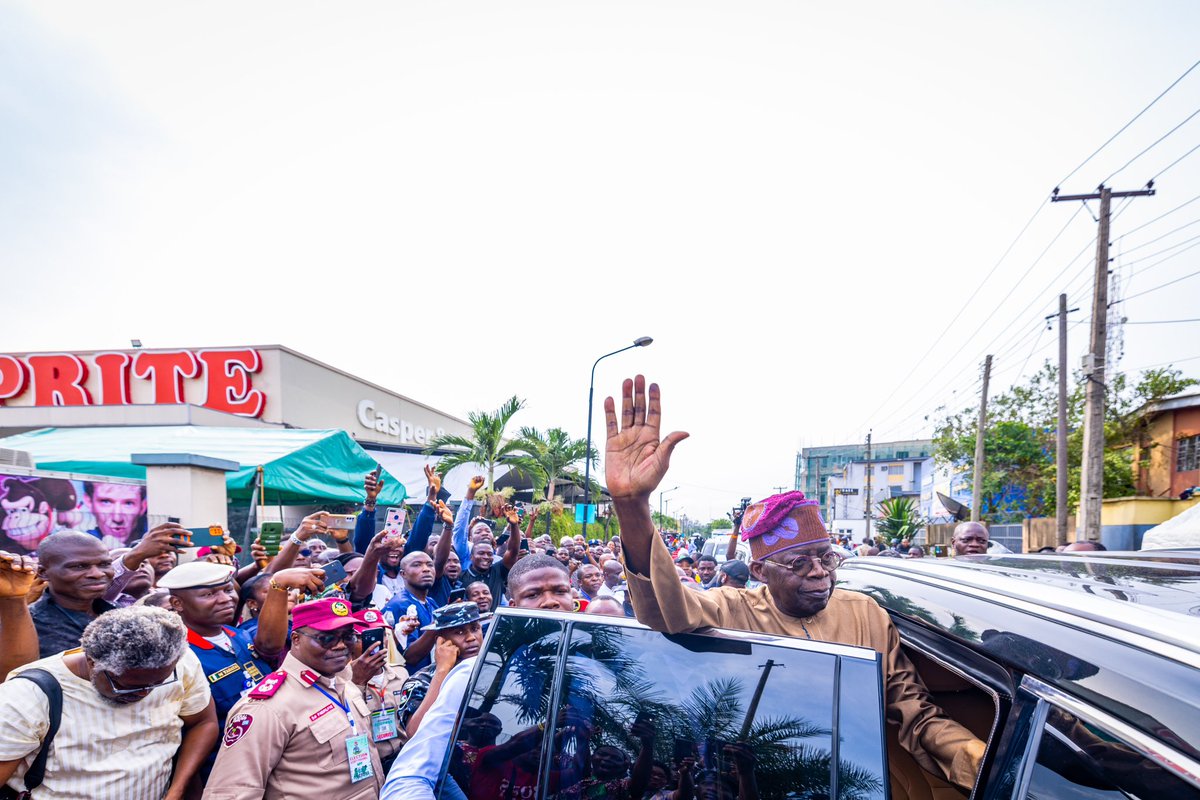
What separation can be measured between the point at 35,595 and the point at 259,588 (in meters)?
1.29

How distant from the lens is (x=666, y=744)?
6.14 ft

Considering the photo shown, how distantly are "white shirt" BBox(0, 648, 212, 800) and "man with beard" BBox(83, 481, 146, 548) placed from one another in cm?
620

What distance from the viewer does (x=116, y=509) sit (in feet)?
27.3

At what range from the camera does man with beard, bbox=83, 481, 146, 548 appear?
26.2ft

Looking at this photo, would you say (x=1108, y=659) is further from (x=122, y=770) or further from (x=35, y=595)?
(x=35, y=595)

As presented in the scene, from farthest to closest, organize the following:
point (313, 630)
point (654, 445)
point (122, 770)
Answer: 1. point (313, 630)
2. point (122, 770)
3. point (654, 445)

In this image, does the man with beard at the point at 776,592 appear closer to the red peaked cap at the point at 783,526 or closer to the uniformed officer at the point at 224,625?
the red peaked cap at the point at 783,526

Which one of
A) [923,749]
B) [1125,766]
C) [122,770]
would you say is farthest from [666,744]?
[122,770]

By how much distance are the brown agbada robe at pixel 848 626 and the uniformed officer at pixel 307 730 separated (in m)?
1.53

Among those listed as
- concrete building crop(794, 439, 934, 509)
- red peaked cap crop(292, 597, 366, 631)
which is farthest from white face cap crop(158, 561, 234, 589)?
concrete building crop(794, 439, 934, 509)

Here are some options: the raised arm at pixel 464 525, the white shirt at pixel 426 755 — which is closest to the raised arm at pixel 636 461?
the white shirt at pixel 426 755

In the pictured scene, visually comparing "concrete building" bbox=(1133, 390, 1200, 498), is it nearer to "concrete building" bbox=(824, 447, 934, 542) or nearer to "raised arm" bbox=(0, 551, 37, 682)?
"raised arm" bbox=(0, 551, 37, 682)

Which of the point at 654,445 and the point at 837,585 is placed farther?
the point at 837,585

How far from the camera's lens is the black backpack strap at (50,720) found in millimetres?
2523
